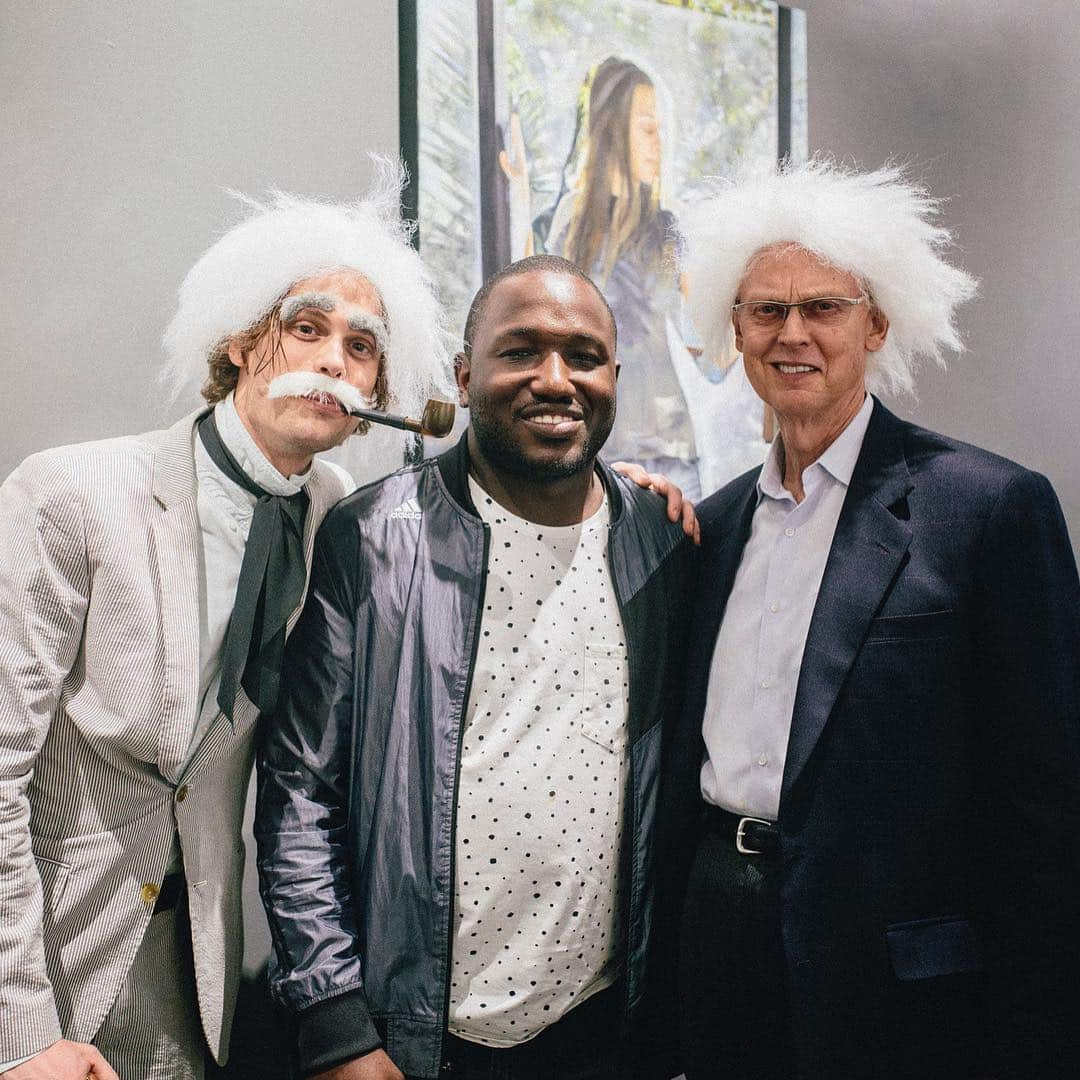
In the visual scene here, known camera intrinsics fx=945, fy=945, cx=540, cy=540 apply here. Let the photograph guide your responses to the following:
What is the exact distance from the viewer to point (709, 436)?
252 centimetres

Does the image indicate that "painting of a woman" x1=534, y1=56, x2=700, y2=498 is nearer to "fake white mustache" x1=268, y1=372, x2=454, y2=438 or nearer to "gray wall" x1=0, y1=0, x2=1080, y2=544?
"gray wall" x1=0, y1=0, x2=1080, y2=544

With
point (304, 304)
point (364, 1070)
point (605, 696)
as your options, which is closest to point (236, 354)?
point (304, 304)

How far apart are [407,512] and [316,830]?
0.54 meters

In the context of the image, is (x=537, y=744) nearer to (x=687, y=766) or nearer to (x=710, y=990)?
(x=687, y=766)

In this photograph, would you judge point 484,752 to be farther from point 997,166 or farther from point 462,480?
point 997,166

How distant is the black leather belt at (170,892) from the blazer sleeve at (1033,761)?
4.19 ft

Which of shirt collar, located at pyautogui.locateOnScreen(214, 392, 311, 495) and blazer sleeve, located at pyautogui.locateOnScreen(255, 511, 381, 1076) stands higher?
shirt collar, located at pyautogui.locateOnScreen(214, 392, 311, 495)

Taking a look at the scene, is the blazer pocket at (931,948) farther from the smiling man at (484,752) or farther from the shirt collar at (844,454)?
the shirt collar at (844,454)

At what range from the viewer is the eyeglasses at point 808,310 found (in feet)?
5.48

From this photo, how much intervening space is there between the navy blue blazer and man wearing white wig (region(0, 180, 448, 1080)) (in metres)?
0.88

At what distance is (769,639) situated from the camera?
1.60 meters

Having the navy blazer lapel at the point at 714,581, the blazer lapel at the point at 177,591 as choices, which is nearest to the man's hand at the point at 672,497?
the navy blazer lapel at the point at 714,581

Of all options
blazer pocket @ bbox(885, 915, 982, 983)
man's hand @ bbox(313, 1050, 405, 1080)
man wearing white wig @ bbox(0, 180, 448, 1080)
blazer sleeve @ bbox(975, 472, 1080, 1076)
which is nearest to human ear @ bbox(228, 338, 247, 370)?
man wearing white wig @ bbox(0, 180, 448, 1080)

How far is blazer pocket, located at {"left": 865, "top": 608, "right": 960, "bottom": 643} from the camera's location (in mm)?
1432
